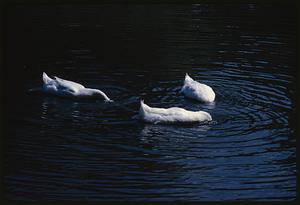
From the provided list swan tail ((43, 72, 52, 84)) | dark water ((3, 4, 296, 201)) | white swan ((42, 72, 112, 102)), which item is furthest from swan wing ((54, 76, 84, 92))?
dark water ((3, 4, 296, 201))

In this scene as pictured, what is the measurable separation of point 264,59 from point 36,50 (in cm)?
614

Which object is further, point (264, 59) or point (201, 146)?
point (264, 59)

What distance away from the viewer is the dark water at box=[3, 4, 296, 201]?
12.5 m

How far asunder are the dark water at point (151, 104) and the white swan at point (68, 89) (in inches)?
9.5

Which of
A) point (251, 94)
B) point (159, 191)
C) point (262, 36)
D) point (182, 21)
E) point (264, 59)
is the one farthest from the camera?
point (182, 21)

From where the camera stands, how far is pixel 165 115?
48.2 ft

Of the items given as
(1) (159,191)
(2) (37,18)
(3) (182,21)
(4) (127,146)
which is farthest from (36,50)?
(1) (159,191)

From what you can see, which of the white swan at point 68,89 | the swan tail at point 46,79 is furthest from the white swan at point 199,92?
the swan tail at point 46,79

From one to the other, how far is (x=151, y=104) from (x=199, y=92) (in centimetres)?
113

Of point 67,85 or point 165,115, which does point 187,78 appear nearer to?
point 165,115

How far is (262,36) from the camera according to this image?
71.5 ft

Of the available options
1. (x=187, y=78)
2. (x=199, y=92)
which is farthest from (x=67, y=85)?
(x=199, y=92)

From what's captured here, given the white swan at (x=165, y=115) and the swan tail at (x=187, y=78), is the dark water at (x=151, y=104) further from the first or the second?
the swan tail at (x=187, y=78)

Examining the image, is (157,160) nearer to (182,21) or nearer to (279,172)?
(279,172)
